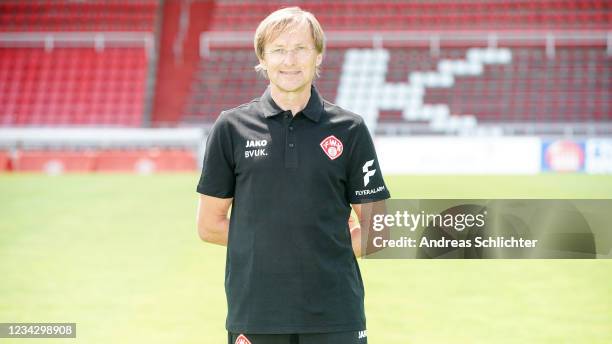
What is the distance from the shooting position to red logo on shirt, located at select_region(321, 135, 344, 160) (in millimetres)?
2879

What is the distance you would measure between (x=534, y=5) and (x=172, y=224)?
71.7ft

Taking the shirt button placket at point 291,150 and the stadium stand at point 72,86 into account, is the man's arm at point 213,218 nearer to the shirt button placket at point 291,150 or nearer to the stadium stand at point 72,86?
the shirt button placket at point 291,150

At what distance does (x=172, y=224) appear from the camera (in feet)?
42.6

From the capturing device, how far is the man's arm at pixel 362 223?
3074 millimetres

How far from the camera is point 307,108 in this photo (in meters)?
2.91

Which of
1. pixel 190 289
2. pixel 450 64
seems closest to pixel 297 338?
pixel 190 289

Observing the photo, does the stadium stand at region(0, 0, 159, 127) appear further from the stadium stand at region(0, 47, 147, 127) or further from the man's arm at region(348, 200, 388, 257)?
the man's arm at region(348, 200, 388, 257)

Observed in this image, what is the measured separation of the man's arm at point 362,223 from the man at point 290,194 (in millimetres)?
107

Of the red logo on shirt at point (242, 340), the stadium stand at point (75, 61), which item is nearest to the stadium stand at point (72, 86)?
the stadium stand at point (75, 61)

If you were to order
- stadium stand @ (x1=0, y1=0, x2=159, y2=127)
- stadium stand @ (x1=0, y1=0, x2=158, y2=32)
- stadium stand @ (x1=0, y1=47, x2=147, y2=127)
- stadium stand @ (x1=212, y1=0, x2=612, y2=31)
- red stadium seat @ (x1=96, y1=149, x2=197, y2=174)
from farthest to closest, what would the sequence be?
1. stadium stand @ (x1=0, y1=0, x2=158, y2=32)
2. stadium stand @ (x1=212, y1=0, x2=612, y2=31)
3. stadium stand @ (x1=0, y1=0, x2=159, y2=127)
4. stadium stand @ (x1=0, y1=47, x2=147, y2=127)
5. red stadium seat @ (x1=96, y1=149, x2=197, y2=174)

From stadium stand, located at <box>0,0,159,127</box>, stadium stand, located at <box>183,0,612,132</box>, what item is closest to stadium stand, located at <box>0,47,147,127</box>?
stadium stand, located at <box>0,0,159,127</box>

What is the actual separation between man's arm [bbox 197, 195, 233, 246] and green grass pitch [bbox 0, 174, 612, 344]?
11.1 feet

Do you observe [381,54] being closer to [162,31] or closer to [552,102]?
[552,102]

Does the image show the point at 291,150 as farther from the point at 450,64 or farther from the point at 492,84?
the point at 450,64
